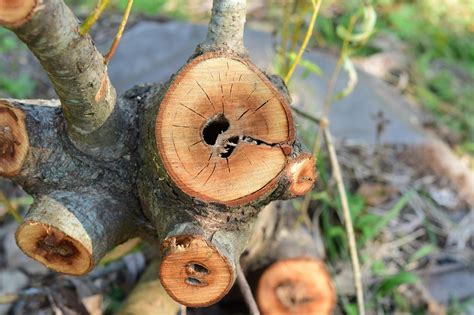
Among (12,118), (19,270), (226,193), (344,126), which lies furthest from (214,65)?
(344,126)

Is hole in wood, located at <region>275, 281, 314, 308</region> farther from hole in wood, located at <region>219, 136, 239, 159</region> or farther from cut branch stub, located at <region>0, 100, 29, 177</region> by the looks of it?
cut branch stub, located at <region>0, 100, 29, 177</region>

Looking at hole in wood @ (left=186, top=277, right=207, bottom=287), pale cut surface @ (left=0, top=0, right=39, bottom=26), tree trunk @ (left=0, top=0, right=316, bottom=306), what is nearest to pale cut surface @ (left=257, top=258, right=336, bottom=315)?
tree trunk @ (left=0, top=0, right=316, bottom=306)

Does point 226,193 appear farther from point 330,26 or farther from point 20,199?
point 330,26

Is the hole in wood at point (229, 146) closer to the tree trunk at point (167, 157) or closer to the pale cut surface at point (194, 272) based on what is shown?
the tree trunk at point (167, 157)

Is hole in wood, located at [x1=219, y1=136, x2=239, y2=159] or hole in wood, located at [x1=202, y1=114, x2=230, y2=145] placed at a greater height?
hole in wood, located at [x1=202, y1=114, x2=230, y2=145]

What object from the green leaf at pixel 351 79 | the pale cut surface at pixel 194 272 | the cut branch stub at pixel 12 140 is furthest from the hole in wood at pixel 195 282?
the green leaf at pixel 351 79
